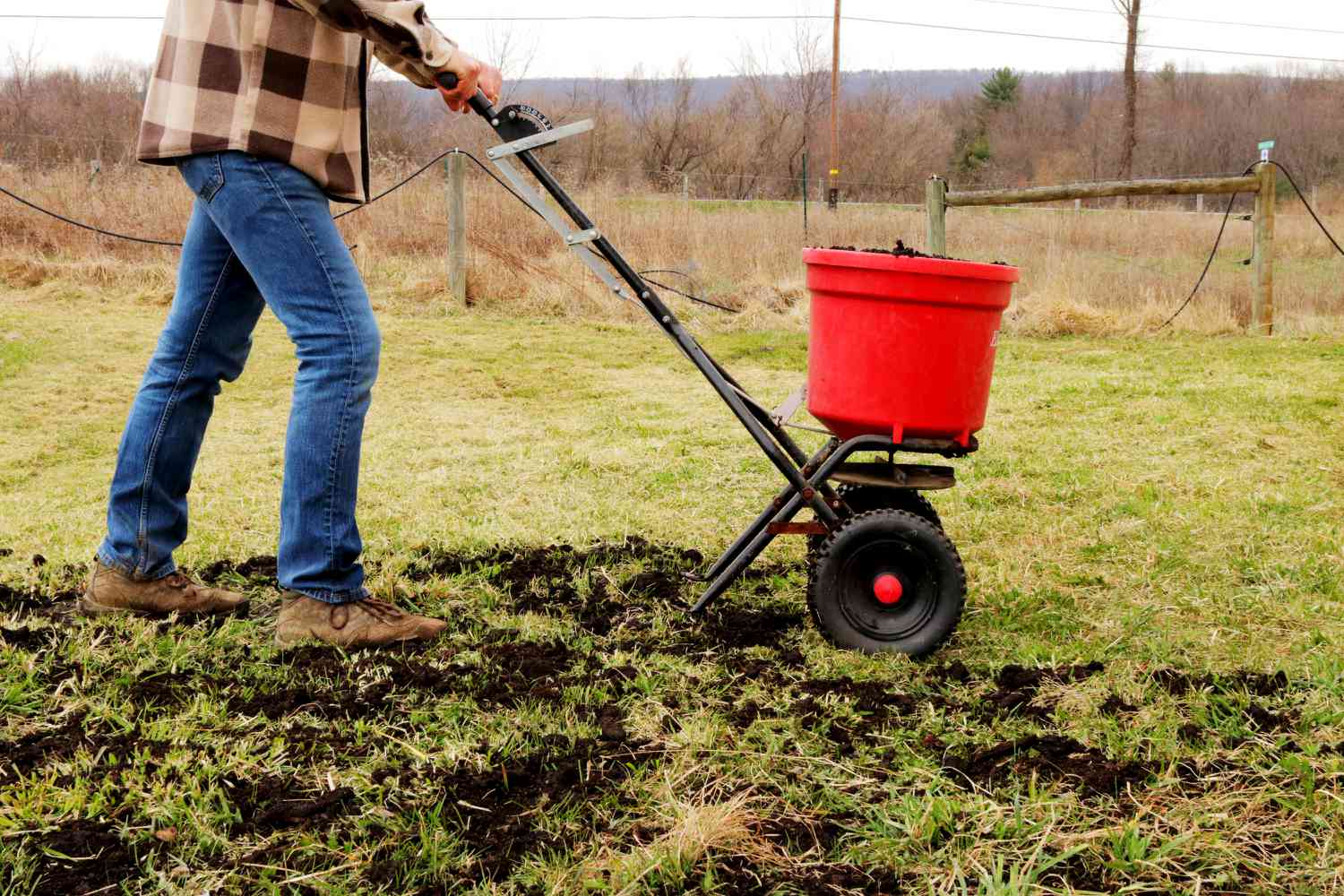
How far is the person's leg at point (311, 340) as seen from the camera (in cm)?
232

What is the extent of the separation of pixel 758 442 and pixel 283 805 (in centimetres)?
132

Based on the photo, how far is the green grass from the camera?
167 cm

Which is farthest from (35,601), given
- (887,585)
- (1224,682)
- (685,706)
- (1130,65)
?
(1130,65)

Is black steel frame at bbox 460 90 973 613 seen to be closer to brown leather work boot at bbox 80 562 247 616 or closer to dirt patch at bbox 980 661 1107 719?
dirt patch at bbox 980 661 1107 719

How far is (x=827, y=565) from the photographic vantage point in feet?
8.16

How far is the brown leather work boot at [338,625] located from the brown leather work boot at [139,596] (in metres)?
0.31

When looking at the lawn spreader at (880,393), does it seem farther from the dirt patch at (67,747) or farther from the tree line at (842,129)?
the tree line at (842,129)

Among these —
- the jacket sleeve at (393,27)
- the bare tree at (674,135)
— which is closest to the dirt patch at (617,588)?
the jacket sleeve at (393,27)

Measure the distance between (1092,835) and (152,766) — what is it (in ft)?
5.28

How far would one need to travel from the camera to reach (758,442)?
2592mm

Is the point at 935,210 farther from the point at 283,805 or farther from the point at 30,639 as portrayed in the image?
the point at 283,805

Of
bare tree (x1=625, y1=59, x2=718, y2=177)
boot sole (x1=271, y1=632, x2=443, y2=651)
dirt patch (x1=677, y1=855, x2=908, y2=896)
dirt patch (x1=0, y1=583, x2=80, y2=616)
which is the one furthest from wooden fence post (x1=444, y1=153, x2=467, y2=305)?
bare tree (x1=625, y1=59, x2=718, y2=177)

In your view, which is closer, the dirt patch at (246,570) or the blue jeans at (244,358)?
the blue jeans at (244,358)

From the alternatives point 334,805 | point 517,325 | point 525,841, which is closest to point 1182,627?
point 525,841
